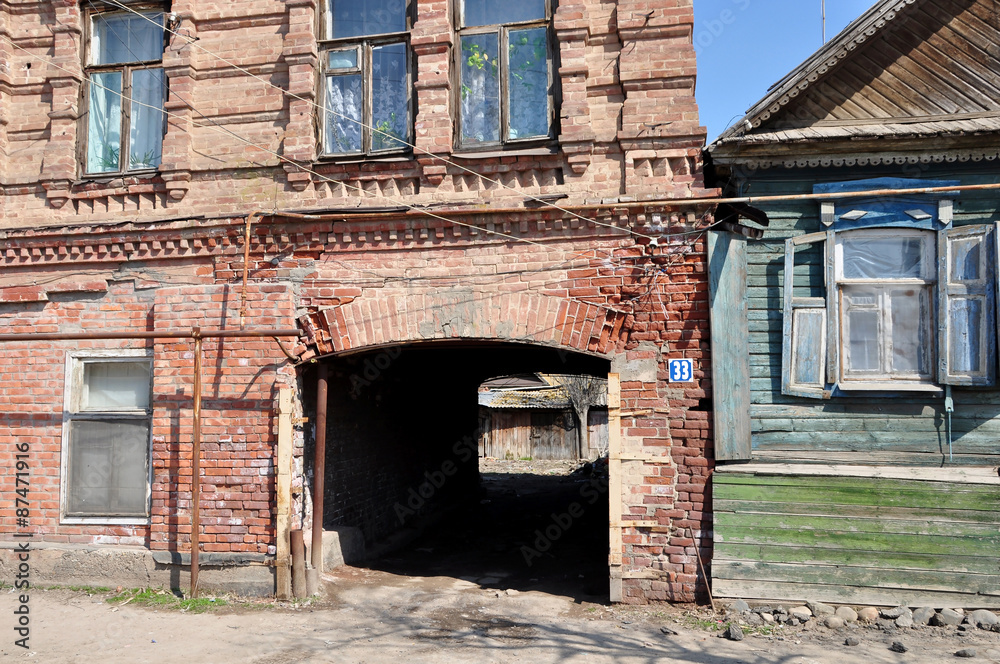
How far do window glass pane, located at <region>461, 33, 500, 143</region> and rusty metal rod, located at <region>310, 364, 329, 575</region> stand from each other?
283 centimetres

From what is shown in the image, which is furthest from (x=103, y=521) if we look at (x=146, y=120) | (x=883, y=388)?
(x=883, y=388)

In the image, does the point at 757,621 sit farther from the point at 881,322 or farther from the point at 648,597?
the point at 881,322

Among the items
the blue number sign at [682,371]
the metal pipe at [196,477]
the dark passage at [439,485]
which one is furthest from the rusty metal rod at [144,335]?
the blue number sign at [682,371]

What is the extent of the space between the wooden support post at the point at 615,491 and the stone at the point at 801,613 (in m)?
1.42

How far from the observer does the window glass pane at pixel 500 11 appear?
23.2 ft

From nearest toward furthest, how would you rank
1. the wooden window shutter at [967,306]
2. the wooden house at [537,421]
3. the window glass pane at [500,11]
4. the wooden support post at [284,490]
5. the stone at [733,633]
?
the stone at [733,633] < the wooden window shutter at [967,306] < the wooden support post at [284,490] < the window glass pane at [500,11] < the wooden house at [537,421]

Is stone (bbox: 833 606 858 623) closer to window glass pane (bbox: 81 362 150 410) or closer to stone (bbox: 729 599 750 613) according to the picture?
stone (bbox: 729 599 750 613)

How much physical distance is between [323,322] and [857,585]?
5381 mm

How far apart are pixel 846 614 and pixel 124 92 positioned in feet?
29.0

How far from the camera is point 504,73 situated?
704 cm

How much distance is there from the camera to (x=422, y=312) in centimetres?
674

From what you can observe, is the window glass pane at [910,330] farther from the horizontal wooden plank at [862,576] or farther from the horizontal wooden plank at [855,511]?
the horizontal wooden plank at [862,576]

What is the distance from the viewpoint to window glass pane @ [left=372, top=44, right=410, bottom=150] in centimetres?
714

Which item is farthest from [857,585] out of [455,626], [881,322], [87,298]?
[87,298]
